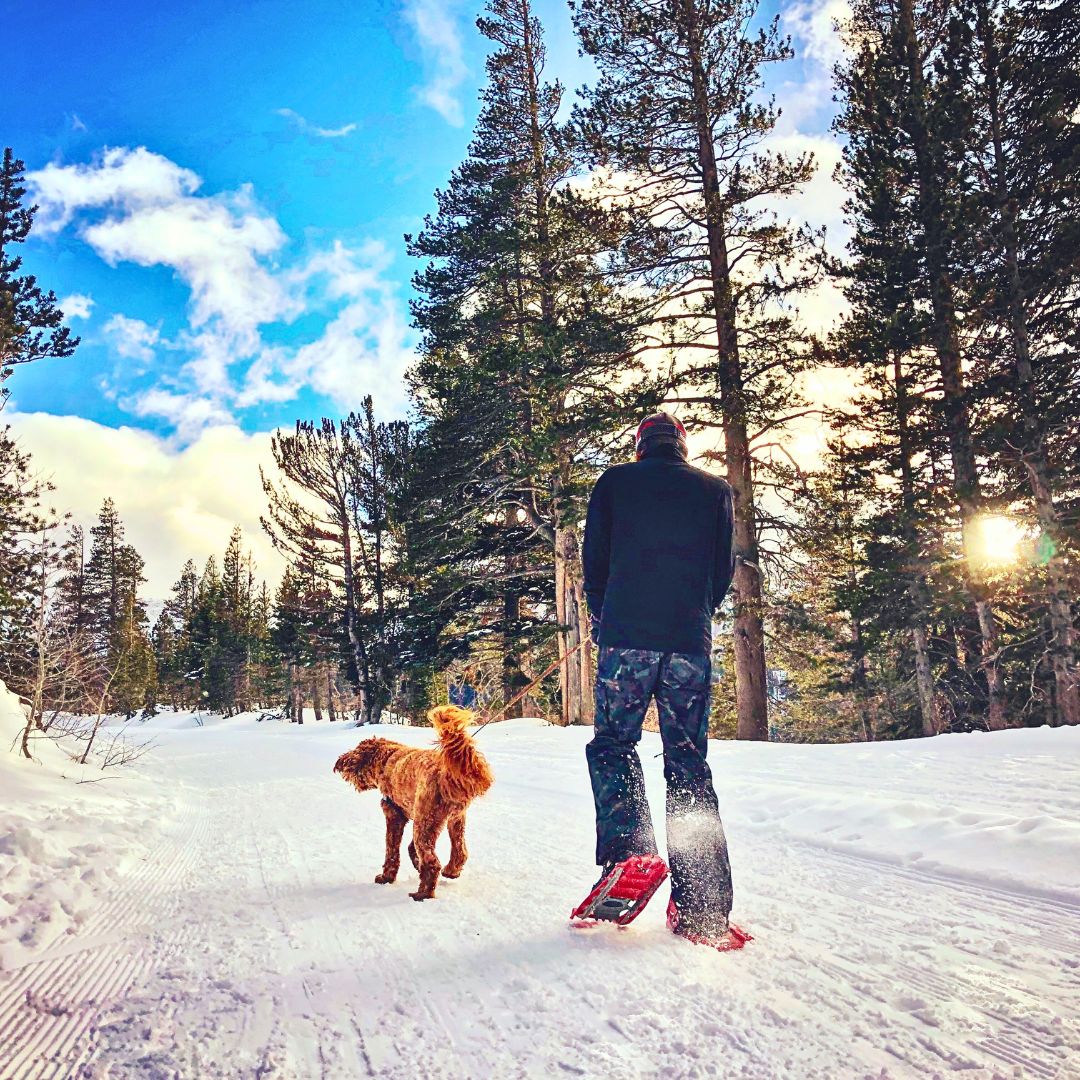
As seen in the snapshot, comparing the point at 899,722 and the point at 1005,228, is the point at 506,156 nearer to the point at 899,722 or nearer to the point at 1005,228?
the point at 1005,228

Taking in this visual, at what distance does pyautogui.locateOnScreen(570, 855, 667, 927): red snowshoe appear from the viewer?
2607 mm

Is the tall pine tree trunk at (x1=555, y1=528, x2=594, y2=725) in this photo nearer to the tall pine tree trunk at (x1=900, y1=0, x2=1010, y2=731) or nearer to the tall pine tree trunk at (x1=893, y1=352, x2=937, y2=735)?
the tall pine tree trunk at (x1=893, y1=352, x2=937, y2=735)

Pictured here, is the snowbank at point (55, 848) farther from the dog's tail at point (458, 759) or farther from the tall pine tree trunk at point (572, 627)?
the tall pine tree trunk at point (572, 627)

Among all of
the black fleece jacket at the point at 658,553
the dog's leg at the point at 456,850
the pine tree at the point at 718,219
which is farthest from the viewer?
the pine tree at the point at 718,219

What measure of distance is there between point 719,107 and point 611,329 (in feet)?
14.8

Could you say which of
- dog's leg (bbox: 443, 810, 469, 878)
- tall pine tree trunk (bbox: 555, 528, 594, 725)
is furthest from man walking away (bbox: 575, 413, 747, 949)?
tall pine tree trunk (bbox: 555, 528, 594, 725)

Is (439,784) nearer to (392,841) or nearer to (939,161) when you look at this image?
(392,841)

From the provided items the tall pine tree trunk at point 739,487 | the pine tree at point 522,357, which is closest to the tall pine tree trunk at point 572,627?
the pine tree at point 522,357

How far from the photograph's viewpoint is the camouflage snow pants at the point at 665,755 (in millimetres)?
2641

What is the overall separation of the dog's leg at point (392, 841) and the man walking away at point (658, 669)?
1.33m

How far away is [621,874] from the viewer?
8.73 feet

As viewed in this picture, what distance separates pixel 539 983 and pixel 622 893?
22.3 inches

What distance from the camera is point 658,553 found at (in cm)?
285

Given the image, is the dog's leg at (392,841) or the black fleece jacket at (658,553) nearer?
the black fleece jacket at (658,553)
